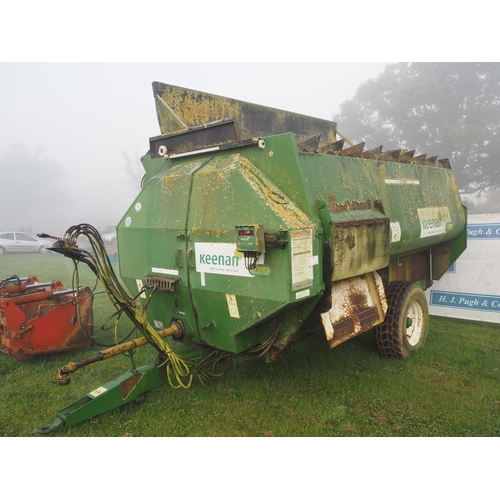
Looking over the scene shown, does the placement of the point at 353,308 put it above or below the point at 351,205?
below

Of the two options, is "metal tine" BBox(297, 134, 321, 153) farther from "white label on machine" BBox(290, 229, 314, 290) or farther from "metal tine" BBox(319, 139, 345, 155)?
"white label on machine" BBox(290, 229, 314, 290)

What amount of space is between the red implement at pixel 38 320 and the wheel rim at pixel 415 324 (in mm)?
3694

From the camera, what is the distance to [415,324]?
16.6 feet

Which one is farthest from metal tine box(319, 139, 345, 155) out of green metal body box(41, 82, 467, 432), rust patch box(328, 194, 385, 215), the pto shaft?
the pto shaft

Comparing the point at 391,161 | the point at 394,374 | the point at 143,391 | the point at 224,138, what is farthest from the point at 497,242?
the point at 143,391

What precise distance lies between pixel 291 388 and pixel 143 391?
1.36 metres

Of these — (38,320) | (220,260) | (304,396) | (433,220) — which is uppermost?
(433,220)

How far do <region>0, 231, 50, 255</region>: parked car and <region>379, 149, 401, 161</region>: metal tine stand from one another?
52.1 ft

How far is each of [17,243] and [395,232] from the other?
17.2 metres

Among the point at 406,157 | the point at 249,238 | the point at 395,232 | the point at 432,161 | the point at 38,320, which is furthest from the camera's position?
the point at 432,161

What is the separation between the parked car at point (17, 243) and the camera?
17.2 m

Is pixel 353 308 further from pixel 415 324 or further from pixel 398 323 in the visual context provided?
pixel 415 324

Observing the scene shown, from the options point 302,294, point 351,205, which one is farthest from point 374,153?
point 302,294

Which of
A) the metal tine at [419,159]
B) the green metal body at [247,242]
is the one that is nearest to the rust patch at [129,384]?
the green metal body at [247,242]
